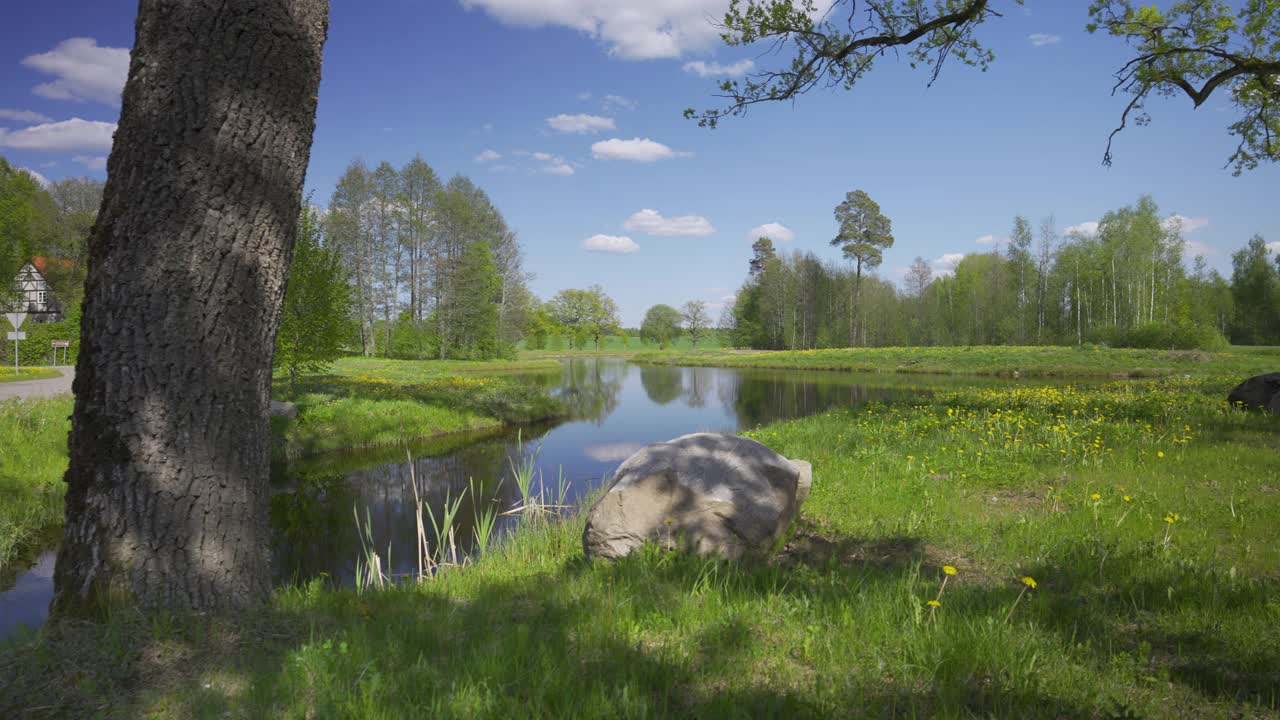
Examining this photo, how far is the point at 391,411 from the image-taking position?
647 inches

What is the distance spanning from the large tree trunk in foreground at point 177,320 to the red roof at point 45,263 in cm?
4844

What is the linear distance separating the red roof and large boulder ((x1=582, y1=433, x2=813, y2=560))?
49054mm

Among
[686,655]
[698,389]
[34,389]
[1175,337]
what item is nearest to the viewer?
[686,655]

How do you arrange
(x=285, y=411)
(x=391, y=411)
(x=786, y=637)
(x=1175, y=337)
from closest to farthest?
(x=786, y=637), (x=285, y=411), (x=391, y=411), (x=1175, y=337)

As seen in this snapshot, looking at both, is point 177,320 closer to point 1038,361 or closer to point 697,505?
point 697,505

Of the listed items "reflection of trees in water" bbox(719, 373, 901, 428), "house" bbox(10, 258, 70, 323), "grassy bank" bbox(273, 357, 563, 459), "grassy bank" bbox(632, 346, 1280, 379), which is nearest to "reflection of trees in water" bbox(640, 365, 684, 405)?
"reflection of trees in water" bbox(719, 373, 901, 428)

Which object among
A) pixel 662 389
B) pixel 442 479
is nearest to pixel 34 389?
pixel 442 479

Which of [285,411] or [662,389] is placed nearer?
[285,411]

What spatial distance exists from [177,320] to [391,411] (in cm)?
1446

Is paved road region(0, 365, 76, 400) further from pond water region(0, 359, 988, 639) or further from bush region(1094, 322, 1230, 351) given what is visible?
bush region(1094, 322, 1230, 351)

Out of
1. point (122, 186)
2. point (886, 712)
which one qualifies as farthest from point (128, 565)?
point (886, 712)

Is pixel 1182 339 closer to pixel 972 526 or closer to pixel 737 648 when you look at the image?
pixel 972 526

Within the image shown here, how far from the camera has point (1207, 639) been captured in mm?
2982

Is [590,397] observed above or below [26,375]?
below
